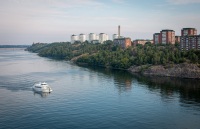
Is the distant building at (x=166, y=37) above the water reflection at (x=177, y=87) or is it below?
above

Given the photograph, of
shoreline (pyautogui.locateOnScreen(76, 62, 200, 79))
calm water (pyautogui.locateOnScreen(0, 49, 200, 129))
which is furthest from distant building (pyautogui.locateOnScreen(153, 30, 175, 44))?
calm water (pyautogui.locateOnScreen(0, 49, 200, 129))

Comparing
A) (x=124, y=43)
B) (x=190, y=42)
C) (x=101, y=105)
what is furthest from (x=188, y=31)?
(x=101, y=105)

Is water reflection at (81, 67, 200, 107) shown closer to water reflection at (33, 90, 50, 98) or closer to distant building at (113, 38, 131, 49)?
water reflection at (33, 90, 50, 98)

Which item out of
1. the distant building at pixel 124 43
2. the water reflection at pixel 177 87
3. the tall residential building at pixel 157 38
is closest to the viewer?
the water reflection at pixel 177 87

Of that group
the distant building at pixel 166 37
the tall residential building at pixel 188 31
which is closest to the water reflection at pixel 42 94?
the distant building at pixel 166 37

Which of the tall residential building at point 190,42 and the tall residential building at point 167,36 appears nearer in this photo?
the tall residential building at point 190,42

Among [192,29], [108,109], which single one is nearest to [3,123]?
[108,109]

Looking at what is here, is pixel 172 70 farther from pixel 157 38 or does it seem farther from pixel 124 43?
pixel 124 43

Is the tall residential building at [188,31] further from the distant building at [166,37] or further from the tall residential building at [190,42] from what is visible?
the tall residential building at [190,42]
